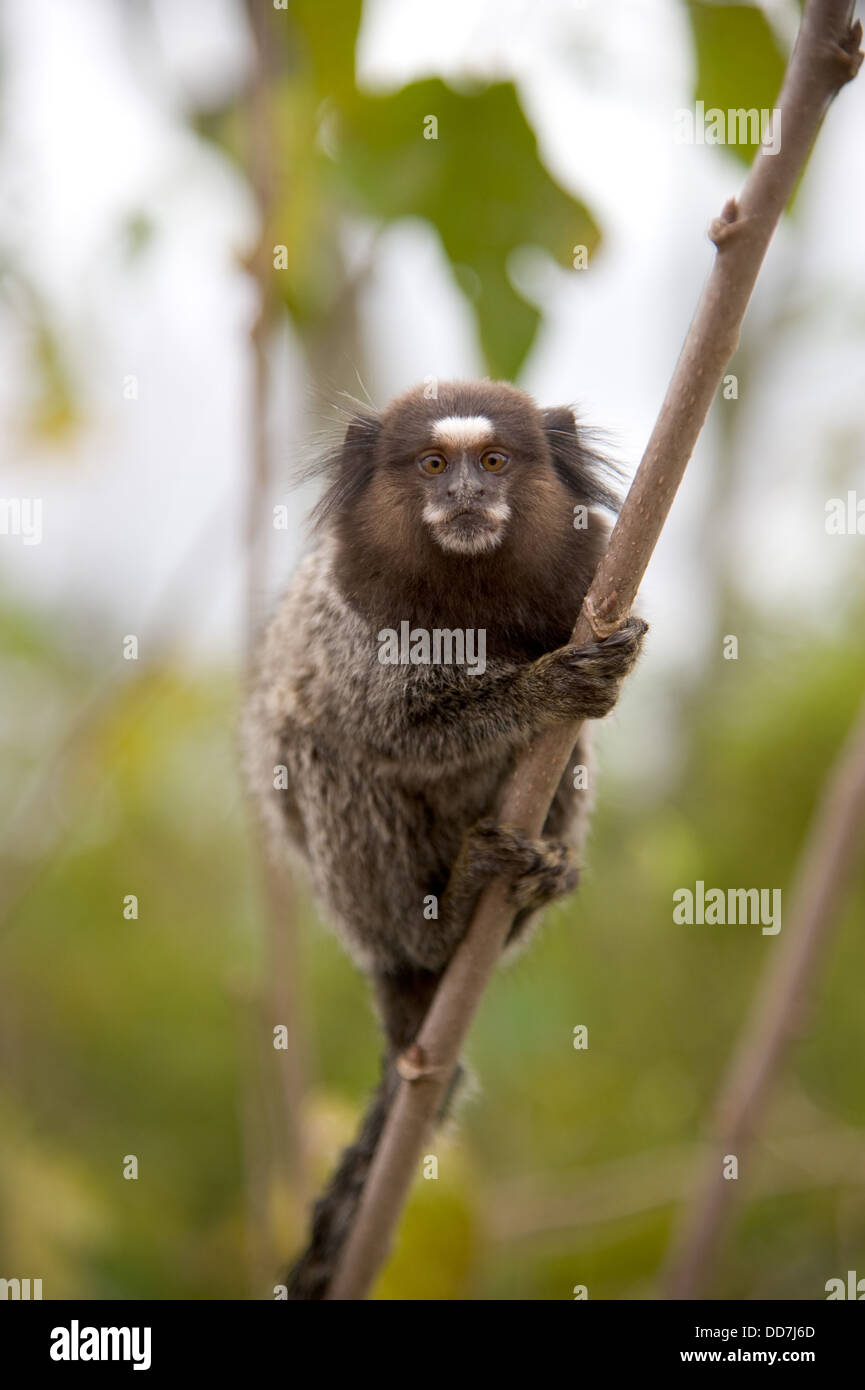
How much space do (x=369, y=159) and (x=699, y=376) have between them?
639mm

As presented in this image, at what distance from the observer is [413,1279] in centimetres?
316

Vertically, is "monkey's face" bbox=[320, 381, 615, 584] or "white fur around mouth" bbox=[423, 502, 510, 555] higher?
"monkey's face" bbox=[320, 381, 615, 584]

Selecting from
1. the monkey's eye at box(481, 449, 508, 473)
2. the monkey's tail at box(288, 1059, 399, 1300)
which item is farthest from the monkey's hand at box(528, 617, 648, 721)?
the monkey's tail at box(288, 1059, 399, 1300)

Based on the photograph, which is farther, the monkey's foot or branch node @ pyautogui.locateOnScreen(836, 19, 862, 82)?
the monkey's foot

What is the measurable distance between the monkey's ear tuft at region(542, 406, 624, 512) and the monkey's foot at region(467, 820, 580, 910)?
786 millimetres

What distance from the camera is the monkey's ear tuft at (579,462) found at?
2676 mm

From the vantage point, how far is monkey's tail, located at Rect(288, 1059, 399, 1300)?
288cm

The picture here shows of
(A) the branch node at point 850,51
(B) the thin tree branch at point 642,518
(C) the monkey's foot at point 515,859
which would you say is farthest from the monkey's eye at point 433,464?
(A) the branch node at point 850,51

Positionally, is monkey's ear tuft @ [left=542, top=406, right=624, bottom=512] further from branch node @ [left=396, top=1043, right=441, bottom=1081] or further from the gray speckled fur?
branch node @ [left=396, top=1043, right=441, bottom=1081]

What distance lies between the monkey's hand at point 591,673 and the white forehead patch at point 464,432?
48cm

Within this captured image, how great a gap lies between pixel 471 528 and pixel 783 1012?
1735mm

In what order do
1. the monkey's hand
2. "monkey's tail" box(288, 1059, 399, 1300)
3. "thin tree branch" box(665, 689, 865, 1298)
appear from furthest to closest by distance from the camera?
1. "thin tree branch" box(665, 689, 865, 1298)
2. "monkey's tail" box(288, 1059, 399, 1300)
3. the monkey's hand

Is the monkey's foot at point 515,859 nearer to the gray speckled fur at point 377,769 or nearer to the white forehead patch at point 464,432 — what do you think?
the gray speckled fur at point 377,769

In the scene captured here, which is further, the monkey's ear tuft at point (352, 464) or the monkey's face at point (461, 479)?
the monkey's ear tuft at point (352, 464)
